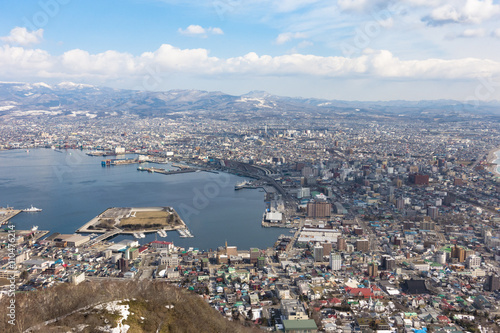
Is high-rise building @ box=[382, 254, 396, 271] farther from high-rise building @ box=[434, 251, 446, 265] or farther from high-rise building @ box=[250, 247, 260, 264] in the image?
high-rise building @ box=[250, 247, 260, 264]

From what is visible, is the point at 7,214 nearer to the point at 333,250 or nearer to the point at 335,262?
the point at 333,250

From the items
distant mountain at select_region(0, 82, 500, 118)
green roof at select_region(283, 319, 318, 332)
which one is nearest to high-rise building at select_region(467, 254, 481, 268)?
green roof at select_region(283, 319, 318, 332)


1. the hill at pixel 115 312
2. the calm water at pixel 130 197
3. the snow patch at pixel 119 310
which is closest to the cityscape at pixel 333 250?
the calm water at pixel 130 197

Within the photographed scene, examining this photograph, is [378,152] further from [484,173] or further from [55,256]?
[55,256]

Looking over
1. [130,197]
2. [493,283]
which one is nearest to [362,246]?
[493,283]

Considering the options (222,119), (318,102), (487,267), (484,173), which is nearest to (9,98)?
(222,119)
